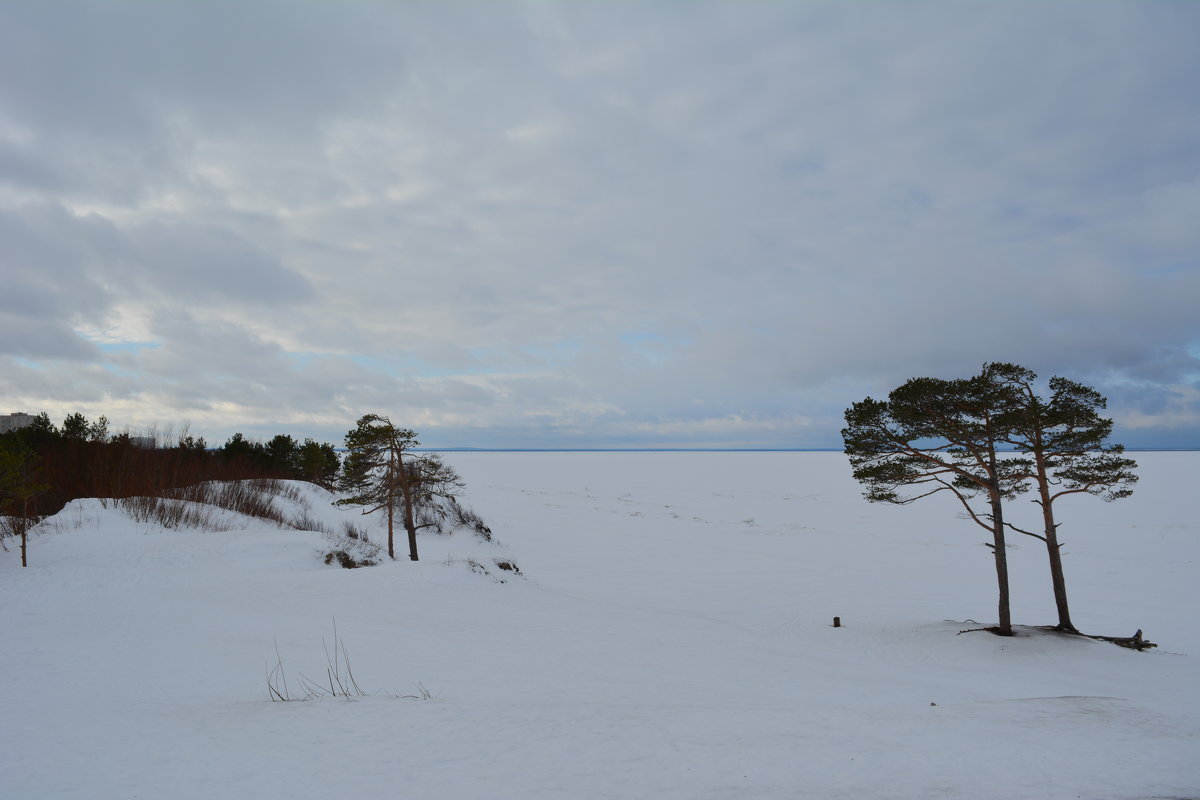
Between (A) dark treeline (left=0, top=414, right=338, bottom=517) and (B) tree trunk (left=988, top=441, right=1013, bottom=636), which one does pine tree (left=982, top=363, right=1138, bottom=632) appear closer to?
(B) tree trunk (left=988, top=441, right=1013, bottom=636)

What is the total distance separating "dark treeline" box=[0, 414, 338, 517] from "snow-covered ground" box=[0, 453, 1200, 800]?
332 cm

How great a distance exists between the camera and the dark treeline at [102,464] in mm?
24562

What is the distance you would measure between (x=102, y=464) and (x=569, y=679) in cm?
3789

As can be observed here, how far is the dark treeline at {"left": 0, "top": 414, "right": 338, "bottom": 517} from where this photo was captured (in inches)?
967

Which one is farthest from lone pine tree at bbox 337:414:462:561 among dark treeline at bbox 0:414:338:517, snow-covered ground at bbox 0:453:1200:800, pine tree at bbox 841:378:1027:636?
pine tree at bbox 841:378:1027:636

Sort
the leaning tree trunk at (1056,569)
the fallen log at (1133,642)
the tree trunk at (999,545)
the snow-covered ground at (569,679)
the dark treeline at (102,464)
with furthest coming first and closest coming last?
the dark treeline at (102,464) → the leaning tree trunk at (1056,569) → the tree trunk at (999,545) → the fallen log at (1133,642) → the snow-covered ground at (569,679)

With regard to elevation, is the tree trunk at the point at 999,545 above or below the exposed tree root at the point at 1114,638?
above

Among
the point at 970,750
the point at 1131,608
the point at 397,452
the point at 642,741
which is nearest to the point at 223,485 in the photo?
the point at 397,452

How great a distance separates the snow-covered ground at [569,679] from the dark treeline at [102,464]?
3.32 metres

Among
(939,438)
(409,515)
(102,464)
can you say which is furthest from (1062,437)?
(102,464)

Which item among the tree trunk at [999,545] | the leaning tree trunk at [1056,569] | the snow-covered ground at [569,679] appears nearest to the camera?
the snow-covered ground at [569,679]

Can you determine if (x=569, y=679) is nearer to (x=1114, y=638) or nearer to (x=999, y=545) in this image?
(x=999, y=545)

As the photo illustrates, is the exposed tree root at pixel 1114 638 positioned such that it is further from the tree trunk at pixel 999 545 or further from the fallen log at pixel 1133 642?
the tree trunk at pixel 999 545

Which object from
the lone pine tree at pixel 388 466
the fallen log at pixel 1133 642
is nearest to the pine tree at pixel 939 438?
the fallen log at pixel 1133 642
